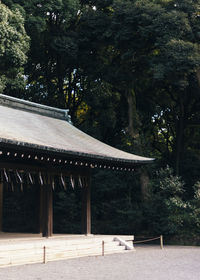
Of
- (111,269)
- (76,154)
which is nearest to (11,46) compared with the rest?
(76,154)

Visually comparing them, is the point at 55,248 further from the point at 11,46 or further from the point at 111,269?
the point at 11,46

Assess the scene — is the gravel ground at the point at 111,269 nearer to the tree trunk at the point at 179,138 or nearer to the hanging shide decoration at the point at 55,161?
the hanging shide decoration at the point at 55,161

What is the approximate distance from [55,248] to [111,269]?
279 cm

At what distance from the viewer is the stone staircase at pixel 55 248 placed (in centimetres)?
1227

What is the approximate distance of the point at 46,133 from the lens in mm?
16453

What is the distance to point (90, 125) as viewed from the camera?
25953 mm

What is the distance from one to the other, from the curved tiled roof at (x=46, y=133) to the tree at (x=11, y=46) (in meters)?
2.64

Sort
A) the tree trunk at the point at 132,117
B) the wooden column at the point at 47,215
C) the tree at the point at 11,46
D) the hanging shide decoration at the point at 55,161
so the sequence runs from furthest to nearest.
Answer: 1. the tree trunk at the point at 132,117
2. the tree at the point at 11,46
3. the wooden column at the point at 47,215
4. the hanging shide decoration at the point at 55,161

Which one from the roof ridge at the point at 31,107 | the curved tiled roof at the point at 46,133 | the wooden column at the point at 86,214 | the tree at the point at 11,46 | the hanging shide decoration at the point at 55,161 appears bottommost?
the wooden column at the point at 86,214

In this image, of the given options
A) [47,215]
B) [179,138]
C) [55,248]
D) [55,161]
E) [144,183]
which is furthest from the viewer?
[179,138]

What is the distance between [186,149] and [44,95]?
9.05 m

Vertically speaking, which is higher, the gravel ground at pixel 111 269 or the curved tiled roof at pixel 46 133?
the curved tiled roof at pixel 46 133

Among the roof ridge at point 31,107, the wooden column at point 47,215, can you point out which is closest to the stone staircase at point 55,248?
the wooden column at point 47,215

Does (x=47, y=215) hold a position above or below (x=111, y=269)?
above
